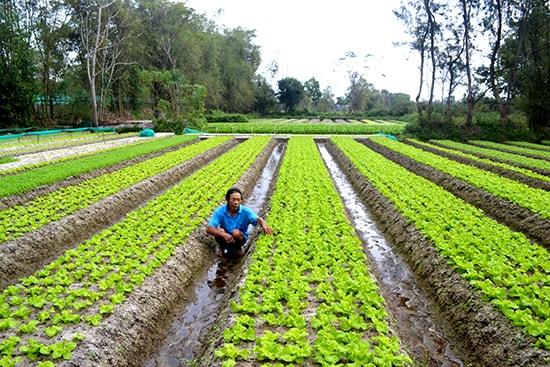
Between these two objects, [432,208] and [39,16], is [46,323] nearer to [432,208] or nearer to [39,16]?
[432,208]

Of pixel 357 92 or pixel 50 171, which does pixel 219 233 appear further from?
pixel 357 92

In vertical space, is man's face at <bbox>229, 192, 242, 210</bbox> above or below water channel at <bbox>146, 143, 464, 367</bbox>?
above

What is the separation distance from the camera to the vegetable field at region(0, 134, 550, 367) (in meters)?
4.05

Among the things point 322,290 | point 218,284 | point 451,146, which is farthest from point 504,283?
point 451,146

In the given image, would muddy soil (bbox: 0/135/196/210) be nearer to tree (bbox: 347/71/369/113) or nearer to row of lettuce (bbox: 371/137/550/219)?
row of lettuce (bbox: 371/137/550/219)

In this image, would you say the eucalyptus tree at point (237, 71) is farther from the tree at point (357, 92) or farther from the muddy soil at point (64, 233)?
the muddy soil at point (64, 233)

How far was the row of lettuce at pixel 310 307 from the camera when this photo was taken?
3.78m

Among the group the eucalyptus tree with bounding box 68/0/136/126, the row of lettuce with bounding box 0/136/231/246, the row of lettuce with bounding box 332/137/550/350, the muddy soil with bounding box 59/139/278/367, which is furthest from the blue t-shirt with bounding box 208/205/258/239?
the eucalyptus tree with bounding box 68/0/136/126

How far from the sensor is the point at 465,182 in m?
12.5

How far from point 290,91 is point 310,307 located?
301 ft

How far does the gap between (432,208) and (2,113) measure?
3289cm

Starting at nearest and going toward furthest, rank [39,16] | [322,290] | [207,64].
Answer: [322,290] → [39,16] → [207,64]

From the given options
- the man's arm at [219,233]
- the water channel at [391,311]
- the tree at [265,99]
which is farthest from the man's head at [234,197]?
the tree at [265,99]

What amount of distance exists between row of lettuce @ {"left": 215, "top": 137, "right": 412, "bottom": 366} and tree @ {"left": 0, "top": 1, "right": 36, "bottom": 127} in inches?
1214
